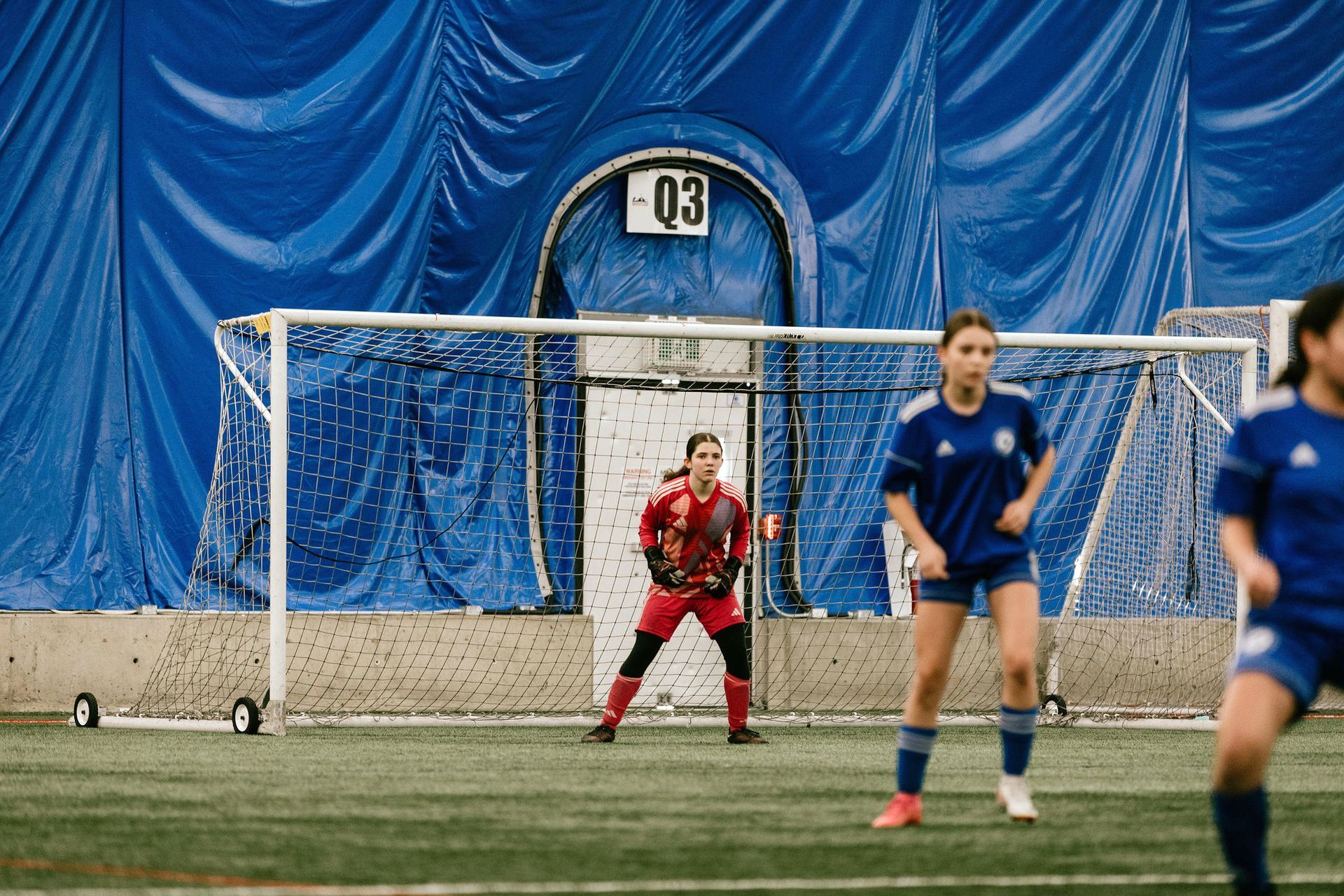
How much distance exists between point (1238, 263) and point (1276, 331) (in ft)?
12.7

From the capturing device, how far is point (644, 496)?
13227mm

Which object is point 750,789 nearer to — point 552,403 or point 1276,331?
point 1276,331

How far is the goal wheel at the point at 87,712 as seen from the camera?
10273mm

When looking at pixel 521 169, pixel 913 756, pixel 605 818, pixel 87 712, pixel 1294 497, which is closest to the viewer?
pixel 1294 497

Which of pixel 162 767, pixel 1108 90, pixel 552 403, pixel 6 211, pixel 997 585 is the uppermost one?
pixel 1108 90

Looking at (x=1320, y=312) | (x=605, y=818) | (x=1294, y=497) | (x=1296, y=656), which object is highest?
(x=1320, y=312)

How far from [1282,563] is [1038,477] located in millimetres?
1936

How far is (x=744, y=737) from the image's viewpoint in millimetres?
9883

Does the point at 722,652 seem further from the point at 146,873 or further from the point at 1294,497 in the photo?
the point at 1294,497

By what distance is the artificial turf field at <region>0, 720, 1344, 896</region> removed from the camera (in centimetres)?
437

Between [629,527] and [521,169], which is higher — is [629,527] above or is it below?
below

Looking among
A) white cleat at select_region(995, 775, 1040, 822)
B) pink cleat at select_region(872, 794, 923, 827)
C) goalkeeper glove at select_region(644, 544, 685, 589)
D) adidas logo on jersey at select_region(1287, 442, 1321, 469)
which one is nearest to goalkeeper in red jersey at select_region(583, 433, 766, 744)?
goalkeeper glove at select_region(644, 544, 685, 589)

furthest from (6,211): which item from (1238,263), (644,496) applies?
(1238,263)

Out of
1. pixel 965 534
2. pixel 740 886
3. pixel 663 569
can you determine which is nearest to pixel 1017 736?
pixel 965 534
